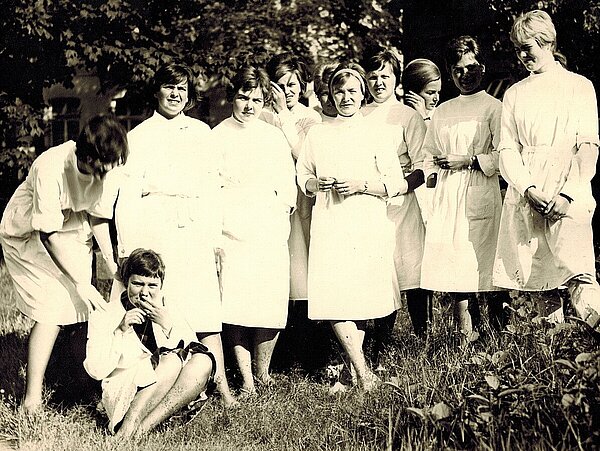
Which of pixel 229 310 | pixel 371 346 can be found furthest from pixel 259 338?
pixel 371 346

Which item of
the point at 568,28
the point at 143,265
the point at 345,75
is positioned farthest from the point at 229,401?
the point at 568,28

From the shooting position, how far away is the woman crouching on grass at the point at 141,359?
526 cm

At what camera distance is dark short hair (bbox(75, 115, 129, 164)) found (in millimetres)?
5194

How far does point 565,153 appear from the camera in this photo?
18.7ft

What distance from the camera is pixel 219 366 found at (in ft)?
19.6

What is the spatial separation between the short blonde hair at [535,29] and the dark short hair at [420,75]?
1120mm

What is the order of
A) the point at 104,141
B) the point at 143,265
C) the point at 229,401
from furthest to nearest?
the point at 229,401 → the point at 143,265 → the point at 104,141

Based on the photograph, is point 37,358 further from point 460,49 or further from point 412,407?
point 460,49

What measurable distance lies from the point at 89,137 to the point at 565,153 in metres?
2.71

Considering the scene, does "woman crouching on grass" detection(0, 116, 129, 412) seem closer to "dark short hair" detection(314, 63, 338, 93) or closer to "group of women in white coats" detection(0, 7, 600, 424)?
"group of women in white coats" detection(0, 7, 600, 424)

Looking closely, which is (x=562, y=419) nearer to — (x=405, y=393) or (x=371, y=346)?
(x=405, y=393)

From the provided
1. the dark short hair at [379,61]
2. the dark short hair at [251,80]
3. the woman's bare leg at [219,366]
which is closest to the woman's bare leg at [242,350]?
the woman's bare leg at [219,366]

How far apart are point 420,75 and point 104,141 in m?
2.61

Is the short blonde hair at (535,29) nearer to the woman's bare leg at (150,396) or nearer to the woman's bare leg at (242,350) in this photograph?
the woman's bare leg at (242,350)
